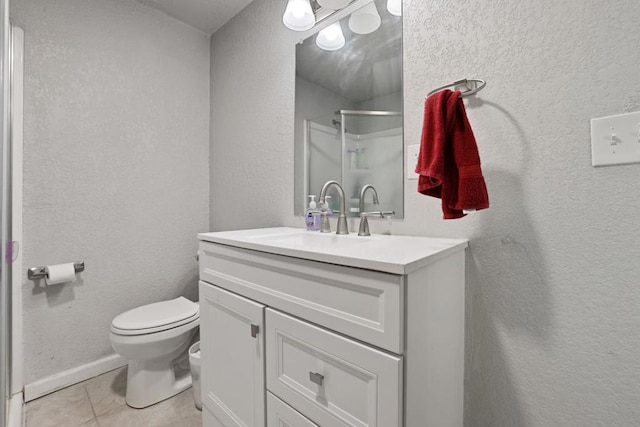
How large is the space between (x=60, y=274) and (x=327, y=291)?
156 centimetres

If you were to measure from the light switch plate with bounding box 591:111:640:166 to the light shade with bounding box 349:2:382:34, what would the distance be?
0.86m

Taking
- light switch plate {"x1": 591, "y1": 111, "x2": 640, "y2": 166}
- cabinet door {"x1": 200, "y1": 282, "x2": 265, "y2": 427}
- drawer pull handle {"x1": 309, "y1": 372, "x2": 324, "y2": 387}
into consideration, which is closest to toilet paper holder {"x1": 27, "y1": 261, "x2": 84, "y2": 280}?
cabinet door {"x1": 200, "y1": 282, "x2": 265, "y2": 427}

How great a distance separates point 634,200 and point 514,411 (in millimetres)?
679

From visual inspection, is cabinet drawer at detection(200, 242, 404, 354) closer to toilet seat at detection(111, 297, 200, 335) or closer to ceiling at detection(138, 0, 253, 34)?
toilet seat at detection(111, 297, 200, 335)

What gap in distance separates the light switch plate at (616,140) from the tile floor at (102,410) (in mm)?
1805

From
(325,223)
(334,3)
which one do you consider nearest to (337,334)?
(325,223)

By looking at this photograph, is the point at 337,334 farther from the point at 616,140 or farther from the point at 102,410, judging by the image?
the point at 102,410

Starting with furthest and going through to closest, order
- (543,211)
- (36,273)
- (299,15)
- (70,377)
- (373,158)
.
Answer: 1. (70,377)
2. (36,273)
3. (299,15)
4. (373,158)
5. (543,211)

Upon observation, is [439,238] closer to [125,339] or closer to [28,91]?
[125,339]

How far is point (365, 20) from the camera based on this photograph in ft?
3.98

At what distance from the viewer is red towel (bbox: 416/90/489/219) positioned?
79cm

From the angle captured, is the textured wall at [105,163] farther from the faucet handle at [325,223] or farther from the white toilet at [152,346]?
the faucet handle at [325,223]

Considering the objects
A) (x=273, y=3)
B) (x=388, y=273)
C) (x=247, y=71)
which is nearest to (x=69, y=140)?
(x=247, y=71)

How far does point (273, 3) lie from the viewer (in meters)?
1.63
